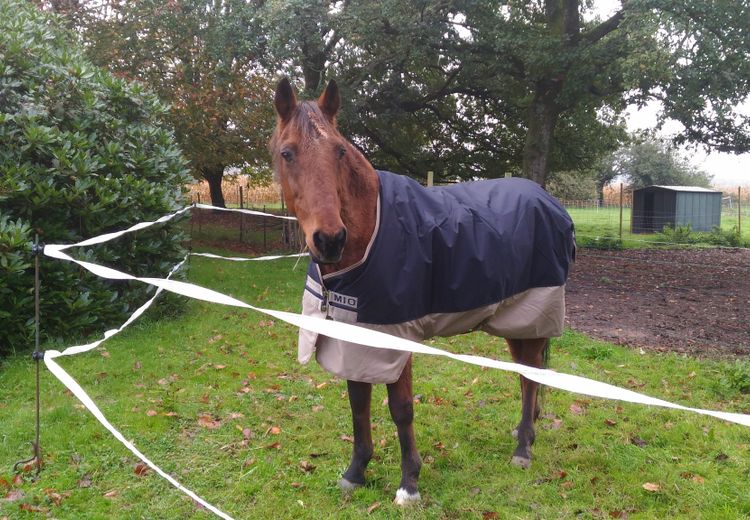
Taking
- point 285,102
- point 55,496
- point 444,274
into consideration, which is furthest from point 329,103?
point 55,496

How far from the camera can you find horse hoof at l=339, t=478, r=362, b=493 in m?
3.42

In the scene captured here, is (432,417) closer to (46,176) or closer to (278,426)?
(278,426)

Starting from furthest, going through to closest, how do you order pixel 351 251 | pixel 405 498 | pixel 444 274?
pixel 405 498 → pixel 444 274 → pixel 351 251

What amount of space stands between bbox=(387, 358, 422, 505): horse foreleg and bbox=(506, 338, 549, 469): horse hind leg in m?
0.89

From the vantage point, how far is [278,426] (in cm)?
433

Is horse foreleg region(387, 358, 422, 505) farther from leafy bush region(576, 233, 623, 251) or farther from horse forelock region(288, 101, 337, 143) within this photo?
leafy bush region(576, 233, 623, 251)

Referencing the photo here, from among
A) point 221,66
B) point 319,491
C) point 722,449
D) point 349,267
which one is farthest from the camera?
point 221,66

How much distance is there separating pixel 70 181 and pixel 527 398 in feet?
17.9

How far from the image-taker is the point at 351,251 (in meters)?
2.79

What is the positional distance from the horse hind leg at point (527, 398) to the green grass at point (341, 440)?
11 centimetres

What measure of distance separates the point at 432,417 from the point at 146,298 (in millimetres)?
4262

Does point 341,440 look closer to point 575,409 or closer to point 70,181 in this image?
point 575,409

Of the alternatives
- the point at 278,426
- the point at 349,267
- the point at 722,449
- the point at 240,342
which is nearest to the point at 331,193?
the point at 349,267

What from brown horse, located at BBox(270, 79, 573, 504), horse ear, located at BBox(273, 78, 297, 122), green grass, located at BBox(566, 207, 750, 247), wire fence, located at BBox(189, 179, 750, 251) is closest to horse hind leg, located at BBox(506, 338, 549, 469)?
brown horse, located at BBox(270, 79, 573, 504)
